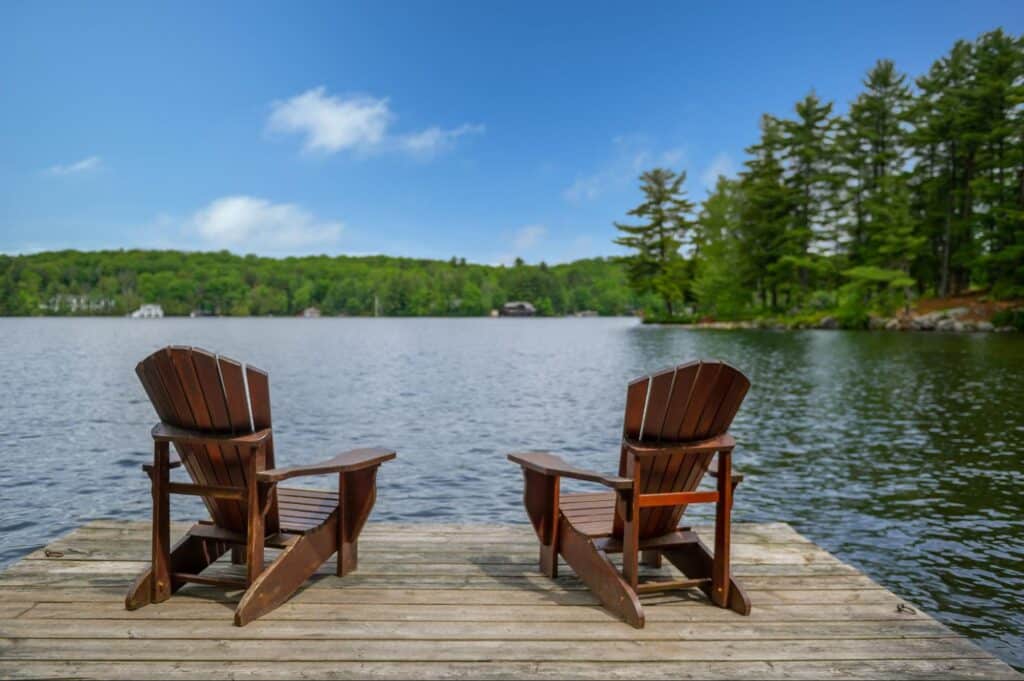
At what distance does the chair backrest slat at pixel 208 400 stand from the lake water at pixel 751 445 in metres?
5.00

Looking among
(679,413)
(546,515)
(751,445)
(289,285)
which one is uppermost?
(289,285)

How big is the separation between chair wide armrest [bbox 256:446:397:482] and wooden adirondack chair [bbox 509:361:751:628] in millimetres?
827

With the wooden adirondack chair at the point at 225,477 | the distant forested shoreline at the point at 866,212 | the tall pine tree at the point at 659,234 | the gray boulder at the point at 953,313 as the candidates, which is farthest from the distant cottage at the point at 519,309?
the wooden adirondack chair at the point at 225,477

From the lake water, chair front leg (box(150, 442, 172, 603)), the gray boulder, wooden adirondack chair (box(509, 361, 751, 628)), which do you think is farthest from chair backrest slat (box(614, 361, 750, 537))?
the gray boulder

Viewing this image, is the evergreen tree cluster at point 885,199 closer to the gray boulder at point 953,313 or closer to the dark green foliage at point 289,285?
the gray boulder at point 953,313

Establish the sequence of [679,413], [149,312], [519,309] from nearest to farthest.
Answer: [679,413] < [149,312] < [519,309]

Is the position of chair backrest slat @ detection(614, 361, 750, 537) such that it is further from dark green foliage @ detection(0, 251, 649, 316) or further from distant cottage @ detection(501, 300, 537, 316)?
distant cottage @ detection(501, 300, 537, 316)

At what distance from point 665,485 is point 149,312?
136m

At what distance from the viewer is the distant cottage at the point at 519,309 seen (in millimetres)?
137625

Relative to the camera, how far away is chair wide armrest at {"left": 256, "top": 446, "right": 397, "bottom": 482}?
114 inches

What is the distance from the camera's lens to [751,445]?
1184 centimetres

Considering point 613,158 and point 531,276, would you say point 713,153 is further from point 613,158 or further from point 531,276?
point 531,276

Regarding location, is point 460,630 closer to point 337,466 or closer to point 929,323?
point 337,466

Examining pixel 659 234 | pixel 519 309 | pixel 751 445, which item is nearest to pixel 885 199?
pixel 659 234
